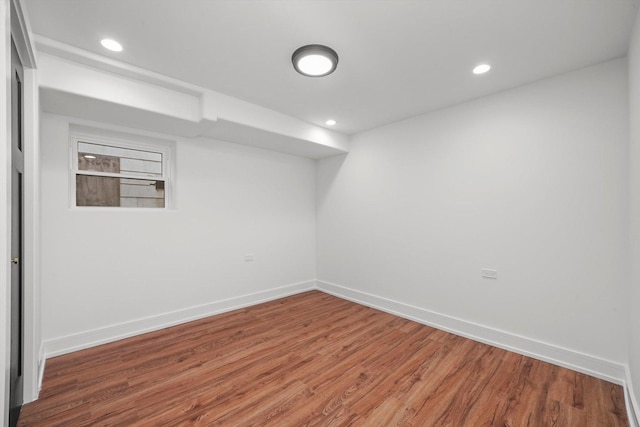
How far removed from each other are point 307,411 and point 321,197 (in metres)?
3.45

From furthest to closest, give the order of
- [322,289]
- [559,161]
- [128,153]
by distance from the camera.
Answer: [322,289], [128,153], [559,161]

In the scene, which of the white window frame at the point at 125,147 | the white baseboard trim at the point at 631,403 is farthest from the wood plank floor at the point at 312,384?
the white window frame at the point at 125,147

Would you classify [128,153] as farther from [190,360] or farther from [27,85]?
[190,360]

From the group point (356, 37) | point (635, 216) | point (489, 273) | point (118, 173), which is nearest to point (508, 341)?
point (489, 273)

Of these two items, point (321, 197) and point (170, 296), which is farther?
point (321, 197)

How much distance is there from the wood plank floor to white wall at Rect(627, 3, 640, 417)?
1.20ft

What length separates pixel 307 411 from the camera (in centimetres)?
191

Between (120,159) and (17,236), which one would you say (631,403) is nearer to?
(17,236)

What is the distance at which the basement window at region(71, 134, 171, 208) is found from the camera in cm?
290

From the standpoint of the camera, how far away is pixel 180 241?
3441 mm

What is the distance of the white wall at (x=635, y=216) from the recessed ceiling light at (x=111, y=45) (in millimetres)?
3680

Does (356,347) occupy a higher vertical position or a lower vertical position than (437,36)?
lower

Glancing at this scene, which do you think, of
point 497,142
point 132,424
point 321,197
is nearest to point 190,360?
point 132,424

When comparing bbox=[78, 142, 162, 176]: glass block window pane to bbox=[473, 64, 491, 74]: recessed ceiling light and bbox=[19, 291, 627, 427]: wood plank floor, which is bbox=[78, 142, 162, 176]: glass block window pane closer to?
bbox=[19, 291, 627, 427]: wood plank floor
